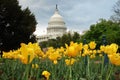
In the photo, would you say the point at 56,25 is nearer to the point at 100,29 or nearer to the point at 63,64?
the point at 100,29

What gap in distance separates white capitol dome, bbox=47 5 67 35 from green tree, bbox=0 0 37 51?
115 metres

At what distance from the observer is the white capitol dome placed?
164 metres

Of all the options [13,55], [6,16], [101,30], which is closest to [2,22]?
[6,16]

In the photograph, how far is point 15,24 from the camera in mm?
47281

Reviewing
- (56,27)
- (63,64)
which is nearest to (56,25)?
(56,27)

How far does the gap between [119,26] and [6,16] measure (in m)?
23.3

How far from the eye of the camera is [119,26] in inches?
2534

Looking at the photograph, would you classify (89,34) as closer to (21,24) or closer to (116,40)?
(116,40)

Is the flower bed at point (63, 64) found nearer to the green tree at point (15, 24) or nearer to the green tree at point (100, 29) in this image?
the green tree at point (15, 24)

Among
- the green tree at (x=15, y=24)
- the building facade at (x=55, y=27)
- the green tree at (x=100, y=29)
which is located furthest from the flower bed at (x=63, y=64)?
the building facade at (x=55, y=27)

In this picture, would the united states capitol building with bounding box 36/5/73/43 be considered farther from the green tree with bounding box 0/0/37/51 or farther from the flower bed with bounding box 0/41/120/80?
the flower bed with bounding box 0/41/120/80

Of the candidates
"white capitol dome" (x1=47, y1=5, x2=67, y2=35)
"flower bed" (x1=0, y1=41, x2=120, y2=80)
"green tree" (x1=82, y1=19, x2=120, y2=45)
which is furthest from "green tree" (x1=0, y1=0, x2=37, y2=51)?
"white capitol dome" (x1=47, y1=5, x2=67, y2=35)

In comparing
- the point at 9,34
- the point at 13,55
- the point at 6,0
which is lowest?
the point at 13,55

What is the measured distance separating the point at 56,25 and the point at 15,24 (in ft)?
380
